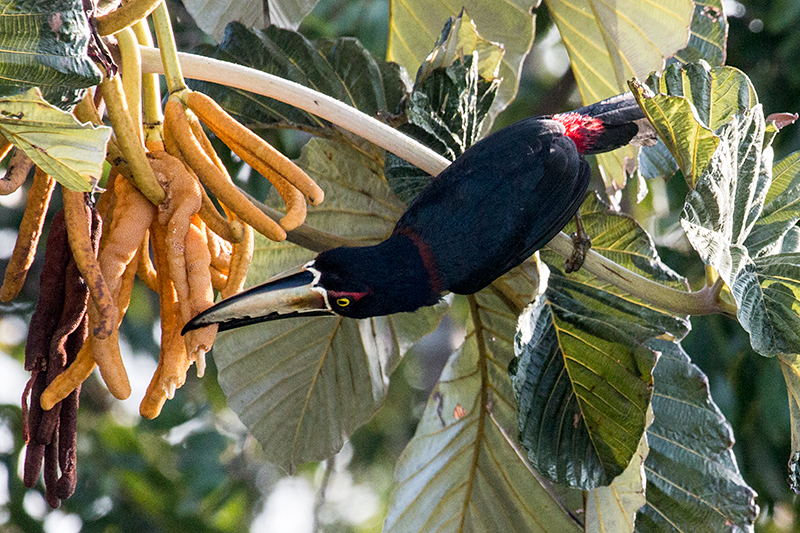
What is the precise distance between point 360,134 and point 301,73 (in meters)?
0.52

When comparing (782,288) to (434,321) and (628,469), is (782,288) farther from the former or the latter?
(434,321)

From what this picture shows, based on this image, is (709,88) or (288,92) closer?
(288,92)

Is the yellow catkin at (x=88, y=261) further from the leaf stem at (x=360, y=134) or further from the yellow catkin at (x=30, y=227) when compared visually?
the leaf stem at (x=360, y=134)

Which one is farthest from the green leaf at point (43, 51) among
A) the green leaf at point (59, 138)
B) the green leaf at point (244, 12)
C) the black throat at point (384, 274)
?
the green leaf at point (244, 12)

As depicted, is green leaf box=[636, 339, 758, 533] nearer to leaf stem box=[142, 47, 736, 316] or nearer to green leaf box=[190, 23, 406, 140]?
leaf stem box=[142, 47, 736, 316]

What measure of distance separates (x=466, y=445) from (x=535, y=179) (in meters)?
0.60

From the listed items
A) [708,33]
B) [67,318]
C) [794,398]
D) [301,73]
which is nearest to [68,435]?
[67,318]

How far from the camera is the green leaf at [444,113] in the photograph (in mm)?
1434

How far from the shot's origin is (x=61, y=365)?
944 mm

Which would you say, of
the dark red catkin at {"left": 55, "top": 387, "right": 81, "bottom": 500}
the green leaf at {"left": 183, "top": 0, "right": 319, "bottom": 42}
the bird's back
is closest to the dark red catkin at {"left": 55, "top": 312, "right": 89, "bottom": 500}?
the dark red catkin at {"left": 55, "top": 387, "right": 81, "bottom": 500}

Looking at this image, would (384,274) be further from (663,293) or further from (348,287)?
(663,293)

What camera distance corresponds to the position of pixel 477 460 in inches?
67.1

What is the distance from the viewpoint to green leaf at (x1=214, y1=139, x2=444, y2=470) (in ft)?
5.47

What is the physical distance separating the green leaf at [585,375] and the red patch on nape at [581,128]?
0.25 metres
